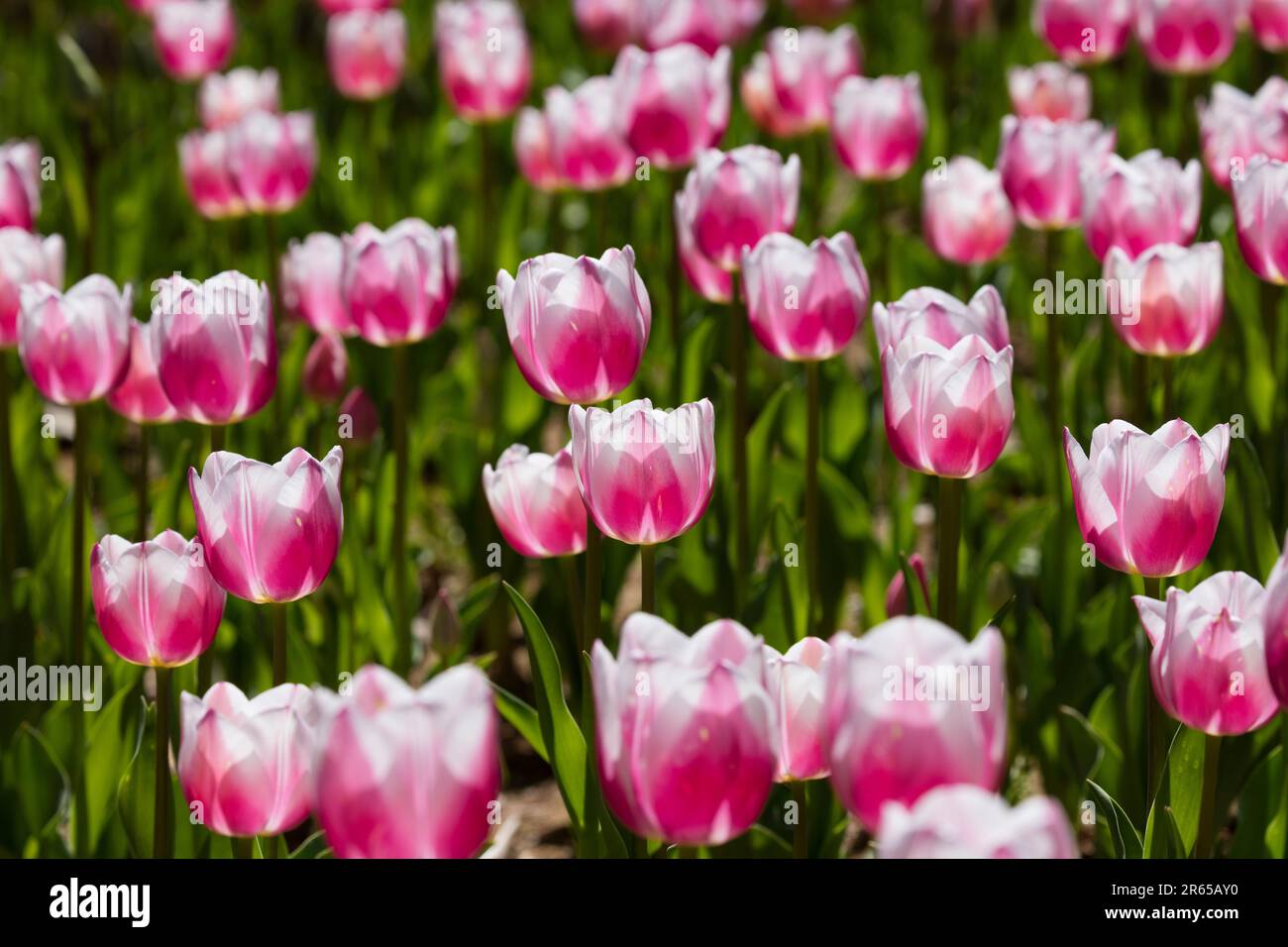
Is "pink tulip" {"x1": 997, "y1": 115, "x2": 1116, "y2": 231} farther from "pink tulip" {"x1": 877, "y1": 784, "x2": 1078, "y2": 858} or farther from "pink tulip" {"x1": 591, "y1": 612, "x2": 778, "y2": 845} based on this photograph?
"pink tulip" {"x1": 877, "y1": 784, "x2": 1078, "y2": 858}

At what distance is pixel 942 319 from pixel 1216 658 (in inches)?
21.3

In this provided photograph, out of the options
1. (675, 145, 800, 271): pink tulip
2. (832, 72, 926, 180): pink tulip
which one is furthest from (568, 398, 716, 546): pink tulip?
(832, 72, 926, 180): pink tulip

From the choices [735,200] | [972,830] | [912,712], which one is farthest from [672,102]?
[972,830]

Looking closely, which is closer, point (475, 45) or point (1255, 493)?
point (1255, 493)

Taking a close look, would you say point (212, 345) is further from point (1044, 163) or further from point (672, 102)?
point (1044, 163)

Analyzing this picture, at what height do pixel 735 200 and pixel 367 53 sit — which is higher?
pixel 367 53

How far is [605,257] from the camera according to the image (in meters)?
1.99

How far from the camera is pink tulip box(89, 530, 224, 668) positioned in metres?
1.78

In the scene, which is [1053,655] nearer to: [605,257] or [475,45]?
[605,257]

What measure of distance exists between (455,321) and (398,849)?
288 cm

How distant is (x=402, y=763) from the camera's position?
1.23 meters

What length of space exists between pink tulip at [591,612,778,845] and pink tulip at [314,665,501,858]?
0.12 m

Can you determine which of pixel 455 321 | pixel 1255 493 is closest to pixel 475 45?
pixel 455 321
